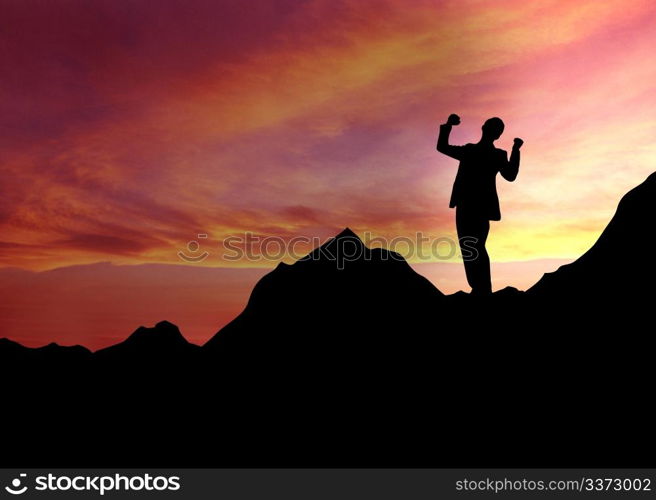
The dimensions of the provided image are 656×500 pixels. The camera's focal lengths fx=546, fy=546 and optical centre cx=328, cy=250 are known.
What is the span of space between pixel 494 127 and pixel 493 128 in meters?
0.02

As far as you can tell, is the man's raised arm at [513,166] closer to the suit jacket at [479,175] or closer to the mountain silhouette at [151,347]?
the suit jacket at [479,175]

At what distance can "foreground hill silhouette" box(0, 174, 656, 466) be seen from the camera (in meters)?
7.71

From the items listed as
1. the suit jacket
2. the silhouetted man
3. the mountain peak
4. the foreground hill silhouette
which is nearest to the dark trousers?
the silhouetted man

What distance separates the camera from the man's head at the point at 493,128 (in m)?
10.2

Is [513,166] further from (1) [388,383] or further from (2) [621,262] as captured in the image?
(1) [388,383]

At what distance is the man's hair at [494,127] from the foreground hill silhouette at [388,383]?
2888 mm

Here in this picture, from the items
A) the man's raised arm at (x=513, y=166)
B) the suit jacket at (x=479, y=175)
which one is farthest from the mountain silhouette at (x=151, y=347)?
the man's raised arm at (x=513, y=166)

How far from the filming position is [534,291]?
10625 mm

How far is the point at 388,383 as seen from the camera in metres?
8.89

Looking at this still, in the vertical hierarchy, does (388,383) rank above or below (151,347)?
below

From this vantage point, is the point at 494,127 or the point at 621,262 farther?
the point at 494,127

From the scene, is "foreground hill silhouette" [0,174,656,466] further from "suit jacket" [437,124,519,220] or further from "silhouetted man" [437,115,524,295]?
"suit jacket" [437,124,519,220]

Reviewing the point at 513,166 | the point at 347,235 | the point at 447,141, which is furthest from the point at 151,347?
the point at 513,166
